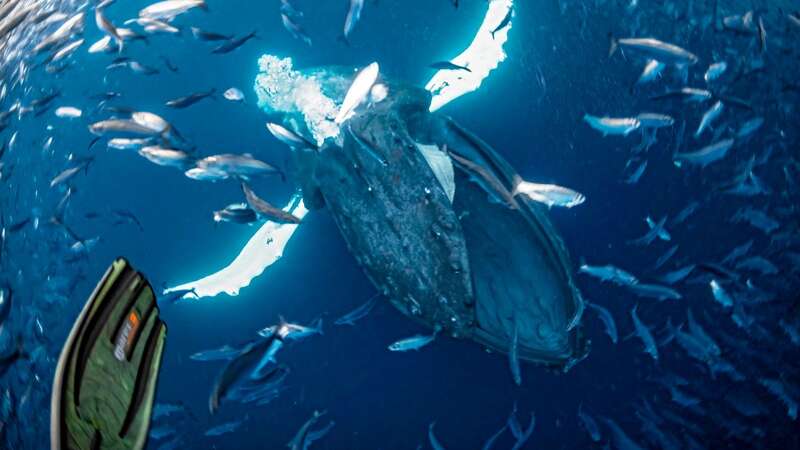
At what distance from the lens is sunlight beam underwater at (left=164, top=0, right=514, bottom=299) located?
7168mm

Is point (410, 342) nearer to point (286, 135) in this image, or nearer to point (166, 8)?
point (286, 135)

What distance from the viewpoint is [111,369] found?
1.79m

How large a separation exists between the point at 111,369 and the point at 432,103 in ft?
19.3

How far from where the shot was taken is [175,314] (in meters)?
7.71

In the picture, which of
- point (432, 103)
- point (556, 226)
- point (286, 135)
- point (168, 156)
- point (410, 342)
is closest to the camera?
point (286, 135)

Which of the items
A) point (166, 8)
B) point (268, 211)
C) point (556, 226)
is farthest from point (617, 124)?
point (166, 8)

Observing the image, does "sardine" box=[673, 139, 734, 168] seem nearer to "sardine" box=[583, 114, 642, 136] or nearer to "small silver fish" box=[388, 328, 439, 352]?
"sardine" box=[583, 114, 642, 136]

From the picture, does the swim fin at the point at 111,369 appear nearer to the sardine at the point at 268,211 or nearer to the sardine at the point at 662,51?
the sardine at the point at 268,211

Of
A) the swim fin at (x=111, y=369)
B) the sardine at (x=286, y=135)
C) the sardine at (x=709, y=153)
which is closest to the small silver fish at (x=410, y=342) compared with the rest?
the sardine at (x=286, y=135)

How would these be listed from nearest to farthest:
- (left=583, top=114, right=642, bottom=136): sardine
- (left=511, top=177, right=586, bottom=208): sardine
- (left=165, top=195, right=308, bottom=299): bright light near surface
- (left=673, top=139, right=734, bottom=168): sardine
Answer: (left=511, top=177, right=586, bottom=208): sardine → (left=583, top=114, right=642, bottom=136): sardine → (left=673, top=139, right=734, bottom=168): sardine → (left=165, top=195, right=308, bottom=299): bright light near surface

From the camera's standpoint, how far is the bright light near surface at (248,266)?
7.46 meters

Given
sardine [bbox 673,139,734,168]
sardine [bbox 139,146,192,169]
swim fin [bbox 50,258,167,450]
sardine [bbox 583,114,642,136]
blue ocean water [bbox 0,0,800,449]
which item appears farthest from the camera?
blue ocean water [bbox 0,0,800,449]

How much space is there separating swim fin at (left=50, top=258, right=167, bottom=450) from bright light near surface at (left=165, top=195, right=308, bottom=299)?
5.34 metres

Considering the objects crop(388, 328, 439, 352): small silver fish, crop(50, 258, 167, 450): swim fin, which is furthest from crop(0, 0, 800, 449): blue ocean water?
crop(50, 258, 167, 450): swim fin
